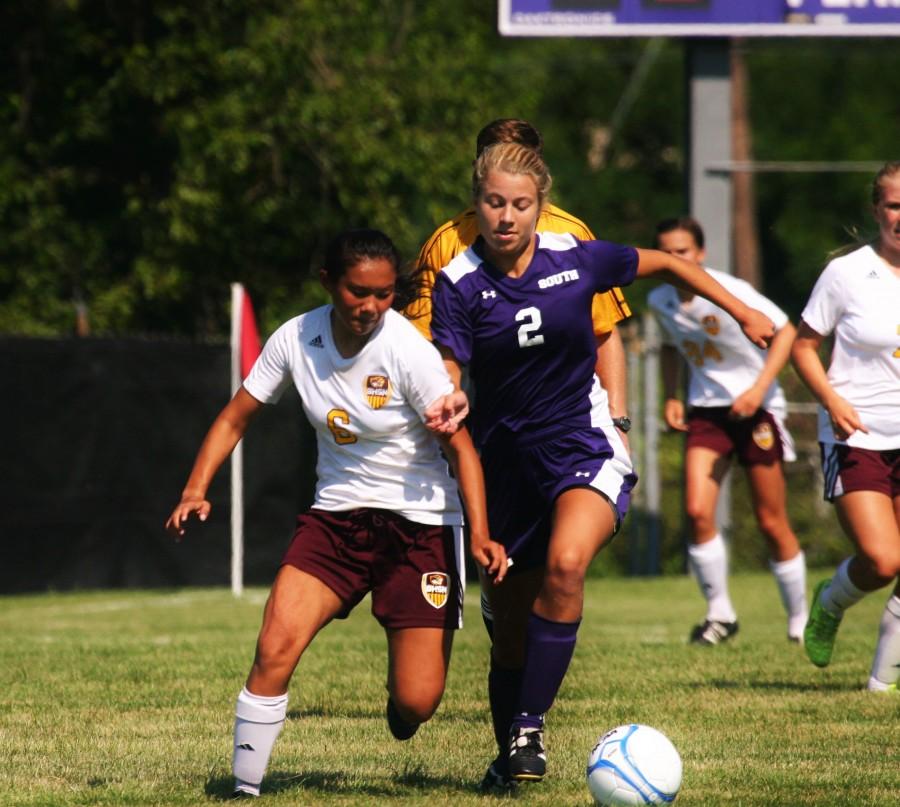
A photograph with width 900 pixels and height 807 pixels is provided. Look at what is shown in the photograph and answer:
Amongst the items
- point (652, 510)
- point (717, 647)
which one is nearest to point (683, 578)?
point (652, 510)

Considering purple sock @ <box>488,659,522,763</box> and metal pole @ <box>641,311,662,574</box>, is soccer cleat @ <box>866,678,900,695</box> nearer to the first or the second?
purple sock @ <box>488,659,522,763</box>

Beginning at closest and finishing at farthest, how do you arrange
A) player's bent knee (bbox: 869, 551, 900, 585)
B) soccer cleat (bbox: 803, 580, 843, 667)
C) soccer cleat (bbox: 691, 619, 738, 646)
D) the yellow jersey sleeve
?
the yellow jersey sleeve, player's bent knee (bbox: 869, 551, 900, 585), soccer cleat (bbox: 803, 580, 843, 667), soccer cleat (bbox: 691, 619, 738, 646)

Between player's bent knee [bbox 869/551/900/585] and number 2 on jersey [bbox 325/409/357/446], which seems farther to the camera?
player's bent knee [bbox 869/551/900/585]

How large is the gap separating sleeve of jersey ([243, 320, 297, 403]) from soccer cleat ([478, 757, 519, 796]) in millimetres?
1329

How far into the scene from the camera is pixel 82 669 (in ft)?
28.3

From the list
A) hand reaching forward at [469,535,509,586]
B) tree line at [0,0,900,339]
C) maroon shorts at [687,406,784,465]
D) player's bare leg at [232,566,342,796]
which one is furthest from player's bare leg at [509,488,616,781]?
tree line at [0,0,900,339]

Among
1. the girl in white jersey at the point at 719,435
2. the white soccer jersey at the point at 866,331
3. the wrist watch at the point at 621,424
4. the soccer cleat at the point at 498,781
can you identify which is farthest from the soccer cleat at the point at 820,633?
the soccer cleat at the point at 498,781

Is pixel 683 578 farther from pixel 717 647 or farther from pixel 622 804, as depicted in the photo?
pixel 622 804

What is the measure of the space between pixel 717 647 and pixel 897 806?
457 cm

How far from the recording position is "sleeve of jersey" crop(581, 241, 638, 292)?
18.7 feet

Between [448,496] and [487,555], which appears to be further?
[448,496]

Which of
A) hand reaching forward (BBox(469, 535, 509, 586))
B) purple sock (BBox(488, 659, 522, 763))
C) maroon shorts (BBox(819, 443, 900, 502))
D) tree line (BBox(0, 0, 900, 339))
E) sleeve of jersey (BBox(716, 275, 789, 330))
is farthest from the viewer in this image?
tree line (BBox(0, 0, 900, 339))

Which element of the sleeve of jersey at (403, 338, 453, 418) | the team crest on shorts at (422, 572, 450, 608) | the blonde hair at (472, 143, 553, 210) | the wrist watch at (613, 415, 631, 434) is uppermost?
the blonde hair at (472, 143, 553, 210)

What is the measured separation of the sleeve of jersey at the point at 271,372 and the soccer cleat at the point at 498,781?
4.36 feet
